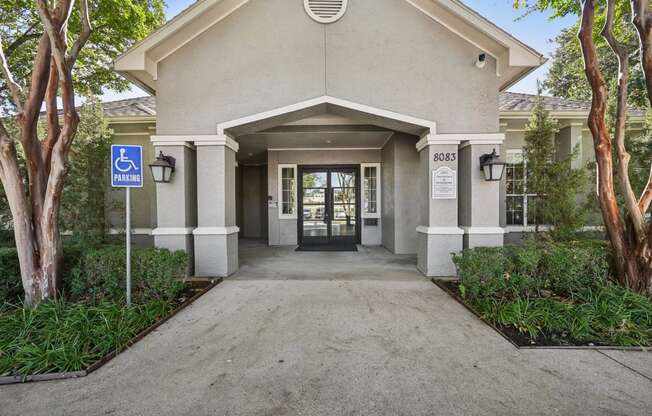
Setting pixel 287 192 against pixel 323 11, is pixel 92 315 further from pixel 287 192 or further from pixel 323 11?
pixel 287 192

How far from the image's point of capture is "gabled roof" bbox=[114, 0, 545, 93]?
4934mm

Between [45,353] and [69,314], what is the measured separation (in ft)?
3.24

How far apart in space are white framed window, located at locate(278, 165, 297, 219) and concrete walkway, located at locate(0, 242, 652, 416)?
19.9 feet

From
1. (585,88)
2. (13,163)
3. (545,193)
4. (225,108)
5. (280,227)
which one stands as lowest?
(280,227)

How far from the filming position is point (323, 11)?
206 inches

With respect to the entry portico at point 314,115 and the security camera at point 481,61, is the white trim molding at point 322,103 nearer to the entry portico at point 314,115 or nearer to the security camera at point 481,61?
the entry portico at point 314,115

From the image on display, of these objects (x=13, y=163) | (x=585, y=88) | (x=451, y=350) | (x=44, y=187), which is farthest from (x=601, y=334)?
(x=585, y=88)

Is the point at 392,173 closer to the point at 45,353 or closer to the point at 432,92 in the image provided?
the point at 432,92

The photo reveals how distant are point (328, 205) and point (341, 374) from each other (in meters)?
7.38

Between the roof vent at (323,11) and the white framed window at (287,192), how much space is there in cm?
496

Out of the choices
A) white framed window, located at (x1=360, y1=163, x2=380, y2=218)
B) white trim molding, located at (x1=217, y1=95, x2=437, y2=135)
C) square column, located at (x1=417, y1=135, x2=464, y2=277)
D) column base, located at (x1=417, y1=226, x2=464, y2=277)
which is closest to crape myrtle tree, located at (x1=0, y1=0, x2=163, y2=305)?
white trim molding, located at (x1=217, y1=95, x2=437, y2=135)

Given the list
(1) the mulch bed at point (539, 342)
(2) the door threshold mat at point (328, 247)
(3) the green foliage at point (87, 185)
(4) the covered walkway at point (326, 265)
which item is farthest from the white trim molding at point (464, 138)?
(3) the green foliage at point (87, 185)

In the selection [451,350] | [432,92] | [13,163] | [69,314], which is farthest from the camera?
[432,92]

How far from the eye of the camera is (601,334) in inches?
122
